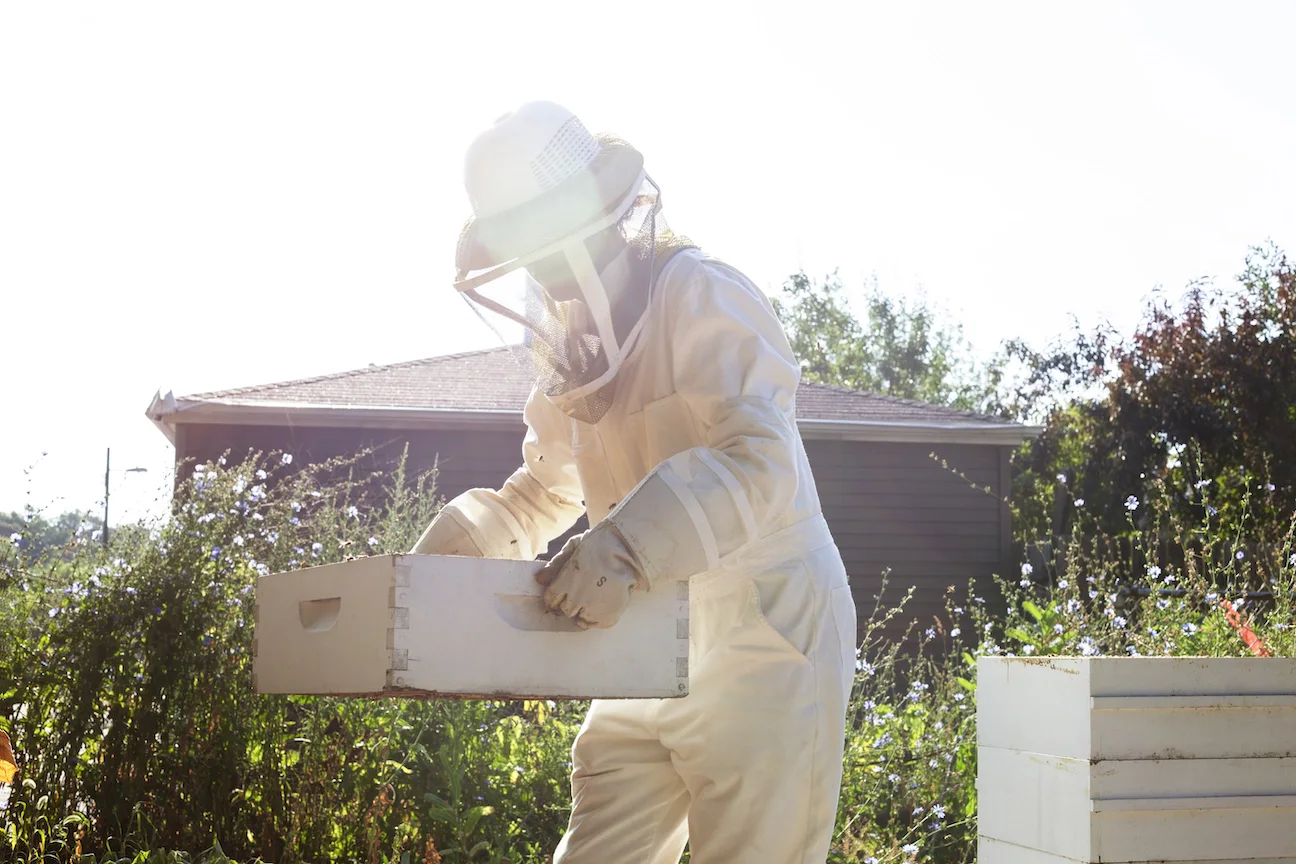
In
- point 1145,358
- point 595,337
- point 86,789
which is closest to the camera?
point 595,337

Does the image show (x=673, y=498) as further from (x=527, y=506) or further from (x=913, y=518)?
(x=913, y=518)

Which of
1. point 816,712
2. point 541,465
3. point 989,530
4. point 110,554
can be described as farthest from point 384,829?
point 989,530

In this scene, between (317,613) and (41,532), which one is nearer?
(317,613)

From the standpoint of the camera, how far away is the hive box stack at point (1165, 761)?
2.80 m

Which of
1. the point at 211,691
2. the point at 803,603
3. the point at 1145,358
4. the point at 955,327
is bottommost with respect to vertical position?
the point at 211,691

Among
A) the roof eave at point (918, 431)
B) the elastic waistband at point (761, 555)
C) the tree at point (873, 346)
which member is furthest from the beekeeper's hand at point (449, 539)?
the tree at point (873, 346)

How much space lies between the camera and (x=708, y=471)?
1.87 m

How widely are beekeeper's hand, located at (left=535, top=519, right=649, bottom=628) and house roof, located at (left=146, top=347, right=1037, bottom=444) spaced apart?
8742 millimetres

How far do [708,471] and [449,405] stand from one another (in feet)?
29.6

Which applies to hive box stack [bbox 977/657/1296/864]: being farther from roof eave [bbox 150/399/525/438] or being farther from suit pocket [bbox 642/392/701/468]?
roof eave [bbox 150/399/525/438]

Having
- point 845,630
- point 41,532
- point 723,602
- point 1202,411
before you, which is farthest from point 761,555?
point 1202,411

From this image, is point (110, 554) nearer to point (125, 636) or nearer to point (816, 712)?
point (125, 636)

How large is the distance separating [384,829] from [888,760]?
→ 5.96ft

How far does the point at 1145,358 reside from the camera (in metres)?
14.5
